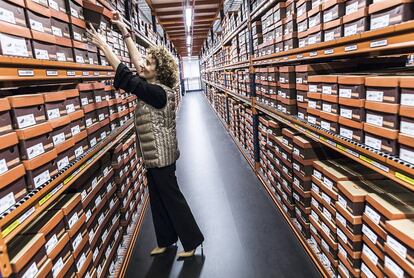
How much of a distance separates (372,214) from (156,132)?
149cm

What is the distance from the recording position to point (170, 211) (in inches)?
93.3

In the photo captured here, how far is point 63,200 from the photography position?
5.54 feet

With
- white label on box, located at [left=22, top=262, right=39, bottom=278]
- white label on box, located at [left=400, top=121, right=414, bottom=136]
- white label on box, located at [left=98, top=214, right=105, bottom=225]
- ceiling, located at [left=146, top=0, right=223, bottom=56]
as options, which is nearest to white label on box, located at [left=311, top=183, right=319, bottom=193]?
white label on box, located at [left=400, top=121, right=414, bottom=136]

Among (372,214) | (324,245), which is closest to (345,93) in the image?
(372,214)

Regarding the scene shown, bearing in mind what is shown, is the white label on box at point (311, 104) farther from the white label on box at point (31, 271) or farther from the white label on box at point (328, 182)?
the white label on box at point (31, 271)

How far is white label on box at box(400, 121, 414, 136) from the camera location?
1229 millimetres

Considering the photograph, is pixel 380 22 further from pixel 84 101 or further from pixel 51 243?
pixel 51 243

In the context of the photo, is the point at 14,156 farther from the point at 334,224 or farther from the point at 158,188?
the point at 334,224

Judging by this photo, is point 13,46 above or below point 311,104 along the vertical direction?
above

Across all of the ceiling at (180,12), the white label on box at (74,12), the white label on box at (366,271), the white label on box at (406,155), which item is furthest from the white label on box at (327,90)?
the ceiling at (180,12)

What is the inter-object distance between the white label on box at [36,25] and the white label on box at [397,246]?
1.96 m

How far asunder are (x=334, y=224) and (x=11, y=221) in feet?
5.93

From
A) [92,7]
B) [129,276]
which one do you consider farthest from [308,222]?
[92,7]

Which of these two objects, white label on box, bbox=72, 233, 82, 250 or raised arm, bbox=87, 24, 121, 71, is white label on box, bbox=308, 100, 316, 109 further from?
white label on box, bbox=72, 233, 82, 250
